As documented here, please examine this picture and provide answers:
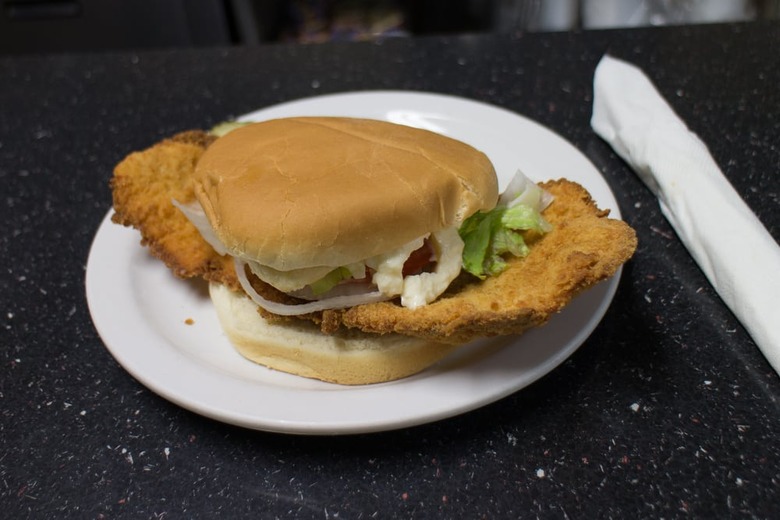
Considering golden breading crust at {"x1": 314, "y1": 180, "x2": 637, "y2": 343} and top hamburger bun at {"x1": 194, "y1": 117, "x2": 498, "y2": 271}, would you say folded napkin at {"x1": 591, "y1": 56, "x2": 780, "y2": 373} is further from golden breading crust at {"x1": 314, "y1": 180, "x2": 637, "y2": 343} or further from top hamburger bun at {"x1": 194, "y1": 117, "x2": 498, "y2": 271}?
top hamburger bun at {"x1": 194, "y1": 117, "x2": 498, "y2": 271}

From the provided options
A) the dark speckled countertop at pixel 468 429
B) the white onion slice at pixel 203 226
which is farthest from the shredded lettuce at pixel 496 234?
the white onion slice at pixel 203 226

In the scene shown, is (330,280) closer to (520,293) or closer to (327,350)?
(327,350)

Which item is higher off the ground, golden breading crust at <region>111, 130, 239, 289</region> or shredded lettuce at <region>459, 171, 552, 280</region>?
shredded lettuce at <region>459, 171, 552, 280</region>

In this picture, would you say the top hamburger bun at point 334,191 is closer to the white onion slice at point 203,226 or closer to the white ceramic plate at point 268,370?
the white onion slice at point 203,226

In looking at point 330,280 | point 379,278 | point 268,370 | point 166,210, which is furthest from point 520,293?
point 166,210

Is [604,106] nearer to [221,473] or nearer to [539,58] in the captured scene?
[539,58]

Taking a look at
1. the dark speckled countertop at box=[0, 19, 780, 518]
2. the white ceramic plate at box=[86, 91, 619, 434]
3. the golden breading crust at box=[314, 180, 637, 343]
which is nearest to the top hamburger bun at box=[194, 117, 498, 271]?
the golden breading crust at box=[314, 180, 637, 343]
